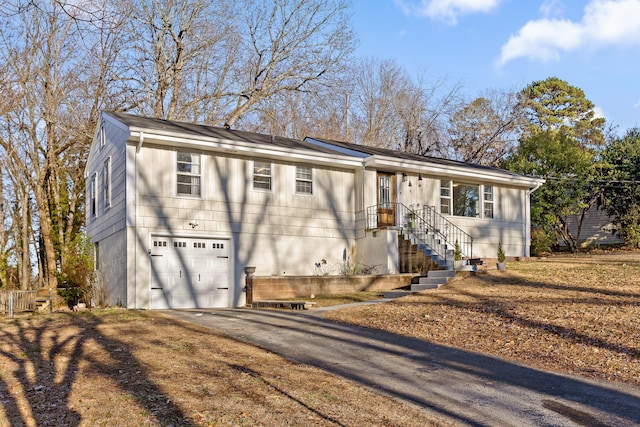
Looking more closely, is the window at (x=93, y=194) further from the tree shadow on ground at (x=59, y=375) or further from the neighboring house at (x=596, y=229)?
the neighboring house at (x=596, y=229)

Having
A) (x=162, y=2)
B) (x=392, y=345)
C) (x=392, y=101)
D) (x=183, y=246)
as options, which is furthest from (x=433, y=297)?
(x=392, y=101)

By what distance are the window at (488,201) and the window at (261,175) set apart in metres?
8.69

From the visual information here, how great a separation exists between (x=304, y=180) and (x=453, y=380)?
1208cm

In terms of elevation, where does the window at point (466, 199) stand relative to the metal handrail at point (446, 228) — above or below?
above

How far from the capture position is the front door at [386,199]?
19.4m

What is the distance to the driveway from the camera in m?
5.91

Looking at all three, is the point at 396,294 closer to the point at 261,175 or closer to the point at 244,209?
the point at 244,209

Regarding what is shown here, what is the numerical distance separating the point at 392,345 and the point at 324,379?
2.55 metres

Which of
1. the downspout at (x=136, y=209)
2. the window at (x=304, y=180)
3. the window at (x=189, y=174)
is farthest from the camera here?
the window at (x=304, y=180)

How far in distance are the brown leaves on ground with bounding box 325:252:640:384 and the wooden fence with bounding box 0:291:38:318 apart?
9.78 meters

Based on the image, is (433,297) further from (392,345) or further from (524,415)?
(524,415)

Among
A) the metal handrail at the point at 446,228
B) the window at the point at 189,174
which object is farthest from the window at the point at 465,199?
the window at the point at 189,174

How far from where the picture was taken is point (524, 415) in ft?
19.3

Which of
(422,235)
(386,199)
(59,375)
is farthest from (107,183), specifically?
(59,375)
